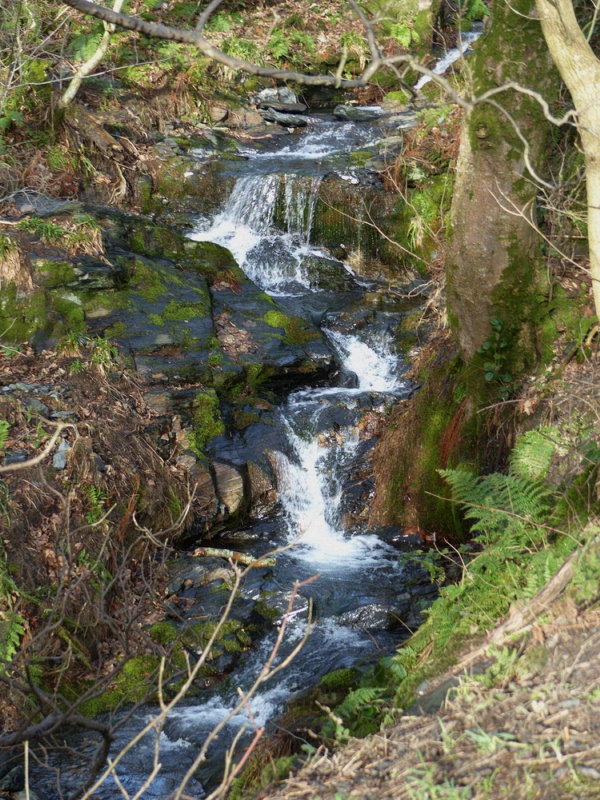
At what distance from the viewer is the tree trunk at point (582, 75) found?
366 cm

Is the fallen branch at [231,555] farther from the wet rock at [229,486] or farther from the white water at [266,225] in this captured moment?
the white water at [266,225]

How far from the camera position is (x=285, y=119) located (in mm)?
13234

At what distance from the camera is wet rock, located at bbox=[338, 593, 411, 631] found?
214 inches

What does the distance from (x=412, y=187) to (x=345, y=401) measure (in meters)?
4.29

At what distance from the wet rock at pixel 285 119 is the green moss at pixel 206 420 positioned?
26.5ft

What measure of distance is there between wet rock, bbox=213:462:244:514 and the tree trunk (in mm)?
3983

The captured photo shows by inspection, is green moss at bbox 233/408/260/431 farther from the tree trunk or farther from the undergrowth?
the tree trunk

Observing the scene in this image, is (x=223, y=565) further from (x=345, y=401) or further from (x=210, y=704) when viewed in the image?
(x=345, y=401)

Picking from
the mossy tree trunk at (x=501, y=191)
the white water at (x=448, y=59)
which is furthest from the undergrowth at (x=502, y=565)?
the white water at (x=448, y=59)

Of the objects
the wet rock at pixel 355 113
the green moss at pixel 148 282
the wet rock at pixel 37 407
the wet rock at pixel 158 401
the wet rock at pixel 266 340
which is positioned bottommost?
the wet rock at pixel 158 401

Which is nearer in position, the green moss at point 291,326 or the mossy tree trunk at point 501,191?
the mossy tree trunk at point 501,191

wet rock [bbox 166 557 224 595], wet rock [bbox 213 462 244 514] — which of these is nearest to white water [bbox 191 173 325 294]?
wet rock [bbox 213 462 244 514]

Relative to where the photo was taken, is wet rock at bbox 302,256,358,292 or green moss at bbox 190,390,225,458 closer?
green moss at bbox 190,390,225,458

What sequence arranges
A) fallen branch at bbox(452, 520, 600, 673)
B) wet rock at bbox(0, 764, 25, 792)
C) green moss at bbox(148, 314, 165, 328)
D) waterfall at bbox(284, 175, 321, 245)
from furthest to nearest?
waterfall at bbox(284, 175, 321, 245)
green moss at bbox(148, 314, 165, 328)
wet rock at bbox(0, 764, 25, 792)
fallen branch at bbox(452, 520, 600, 673)
